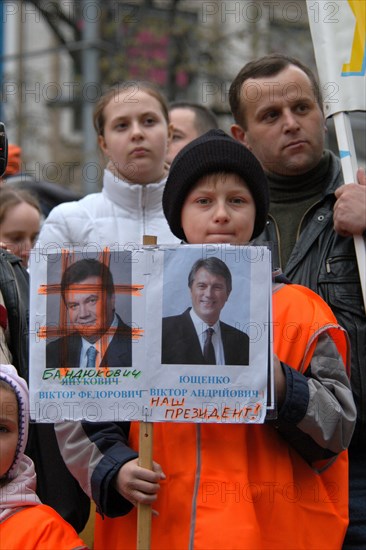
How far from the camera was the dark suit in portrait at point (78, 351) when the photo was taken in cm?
279

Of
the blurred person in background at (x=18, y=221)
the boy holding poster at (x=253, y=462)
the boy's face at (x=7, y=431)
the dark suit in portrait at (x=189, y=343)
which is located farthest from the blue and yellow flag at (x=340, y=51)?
the blurred person in background at (x=18, y=221)

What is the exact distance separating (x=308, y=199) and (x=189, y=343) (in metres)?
1.05

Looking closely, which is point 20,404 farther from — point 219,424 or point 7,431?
point 219,424

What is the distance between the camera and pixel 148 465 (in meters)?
2.74

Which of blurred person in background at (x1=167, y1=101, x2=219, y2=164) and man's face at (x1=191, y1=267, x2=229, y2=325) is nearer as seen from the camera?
man's face at (x1=191, y1=267, x2=229, y2=325)

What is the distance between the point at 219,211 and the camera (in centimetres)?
303

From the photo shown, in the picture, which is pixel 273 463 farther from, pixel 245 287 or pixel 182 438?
pixel 245 287

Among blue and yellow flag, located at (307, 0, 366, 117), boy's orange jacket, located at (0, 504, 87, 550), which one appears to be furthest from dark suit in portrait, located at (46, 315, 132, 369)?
blue and yellow flag, located at (307, 0, 366, 117)

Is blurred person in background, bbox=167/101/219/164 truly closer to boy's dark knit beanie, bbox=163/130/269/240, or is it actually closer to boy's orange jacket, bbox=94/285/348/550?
boy's dark knit beanie, bbox=163/130/269/240

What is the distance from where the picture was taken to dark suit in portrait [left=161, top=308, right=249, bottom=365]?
2.76 metres

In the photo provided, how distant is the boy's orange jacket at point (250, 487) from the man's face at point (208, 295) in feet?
0.78

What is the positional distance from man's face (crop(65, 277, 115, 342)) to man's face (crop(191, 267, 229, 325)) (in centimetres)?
23

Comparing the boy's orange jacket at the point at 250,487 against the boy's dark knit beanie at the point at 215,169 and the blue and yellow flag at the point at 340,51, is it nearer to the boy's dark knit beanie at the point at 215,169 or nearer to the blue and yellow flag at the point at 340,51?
the boy's dark knit beanie at the point at 215,169

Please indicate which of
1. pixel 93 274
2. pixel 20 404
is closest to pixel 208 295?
pixel 93 274
